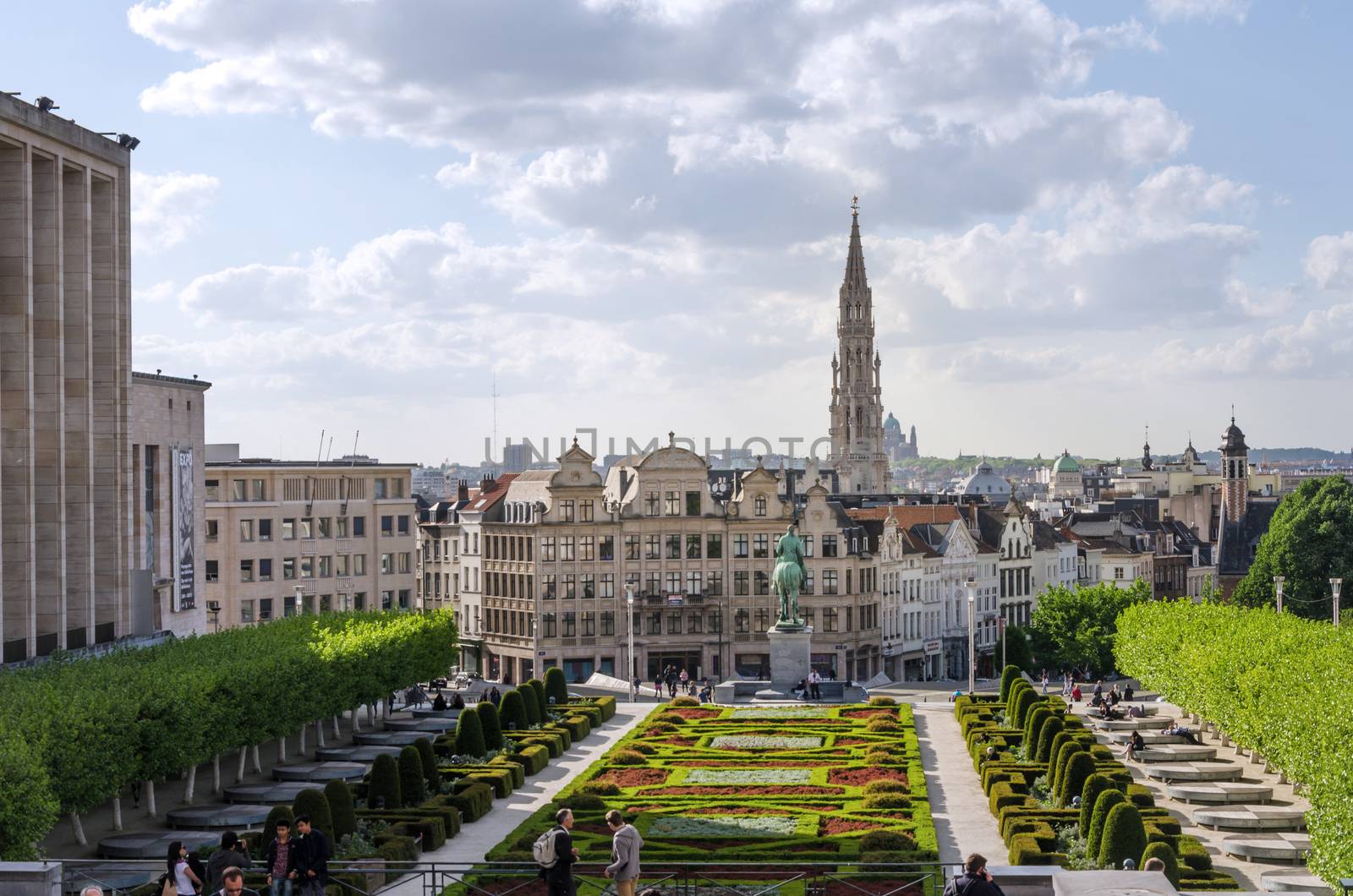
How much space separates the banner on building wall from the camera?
90.2 m

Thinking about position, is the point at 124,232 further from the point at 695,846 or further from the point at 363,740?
the point at 695,846

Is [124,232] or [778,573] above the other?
[124,232]

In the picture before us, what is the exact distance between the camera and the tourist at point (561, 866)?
3272cm

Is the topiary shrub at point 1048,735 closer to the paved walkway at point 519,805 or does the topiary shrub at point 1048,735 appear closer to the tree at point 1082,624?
the paved walkway at point 519,805

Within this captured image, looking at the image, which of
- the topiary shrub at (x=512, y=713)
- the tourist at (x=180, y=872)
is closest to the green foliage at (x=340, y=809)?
the tourist at (x=180, y=872)

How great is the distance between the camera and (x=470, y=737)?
67.2 metres

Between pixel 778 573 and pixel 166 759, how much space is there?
40.3m

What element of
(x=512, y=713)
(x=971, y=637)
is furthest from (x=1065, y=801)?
(x=971, y=637)

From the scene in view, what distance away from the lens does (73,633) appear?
76.8 m

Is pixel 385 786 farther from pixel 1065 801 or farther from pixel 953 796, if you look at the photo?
pixel 1065 801

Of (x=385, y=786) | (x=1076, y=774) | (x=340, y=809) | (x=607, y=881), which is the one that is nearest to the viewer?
(x=607, y=881)

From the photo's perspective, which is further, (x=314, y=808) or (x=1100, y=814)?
(x=314, y=808)

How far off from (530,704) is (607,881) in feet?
123

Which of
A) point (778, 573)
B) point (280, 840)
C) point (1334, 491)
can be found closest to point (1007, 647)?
point (1334, 491)
